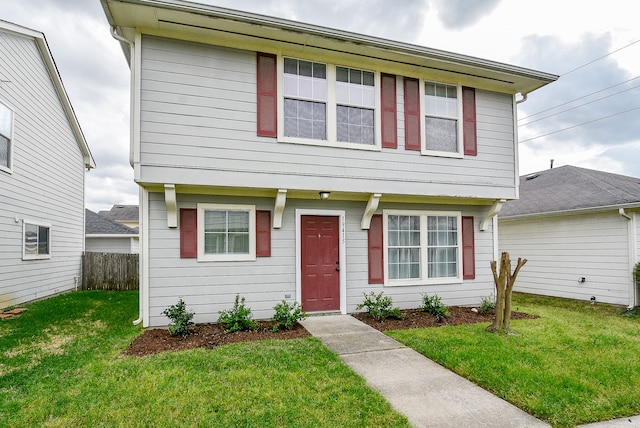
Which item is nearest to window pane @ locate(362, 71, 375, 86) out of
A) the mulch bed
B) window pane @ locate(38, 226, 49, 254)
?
the mulch bed

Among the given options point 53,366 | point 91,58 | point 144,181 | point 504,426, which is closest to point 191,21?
point 144,181

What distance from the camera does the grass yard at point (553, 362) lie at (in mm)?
3197

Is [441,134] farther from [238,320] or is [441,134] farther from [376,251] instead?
[238,320]

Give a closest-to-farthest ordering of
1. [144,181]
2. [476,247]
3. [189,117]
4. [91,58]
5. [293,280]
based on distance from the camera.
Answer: [144,181], [189,117], [293,280], [476,247], [91,58]

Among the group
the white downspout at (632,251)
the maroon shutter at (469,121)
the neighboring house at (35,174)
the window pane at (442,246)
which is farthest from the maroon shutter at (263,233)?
the white downspout at (632,251)

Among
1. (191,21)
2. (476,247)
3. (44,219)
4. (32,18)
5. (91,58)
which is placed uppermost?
(32,18)

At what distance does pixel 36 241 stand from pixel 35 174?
176cm

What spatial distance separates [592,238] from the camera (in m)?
8.63

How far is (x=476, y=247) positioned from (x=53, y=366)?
7.74 metres

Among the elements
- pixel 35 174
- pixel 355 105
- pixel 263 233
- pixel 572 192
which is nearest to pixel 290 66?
pixel 355 105

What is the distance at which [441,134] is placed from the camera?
7.23 metres

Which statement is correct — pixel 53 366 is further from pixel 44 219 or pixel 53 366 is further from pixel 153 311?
pixel 44 219

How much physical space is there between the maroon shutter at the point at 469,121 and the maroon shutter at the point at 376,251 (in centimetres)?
241

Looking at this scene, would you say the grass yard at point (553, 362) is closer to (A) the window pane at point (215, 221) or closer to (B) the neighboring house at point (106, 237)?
(A) the window pane at point (215, 221)
